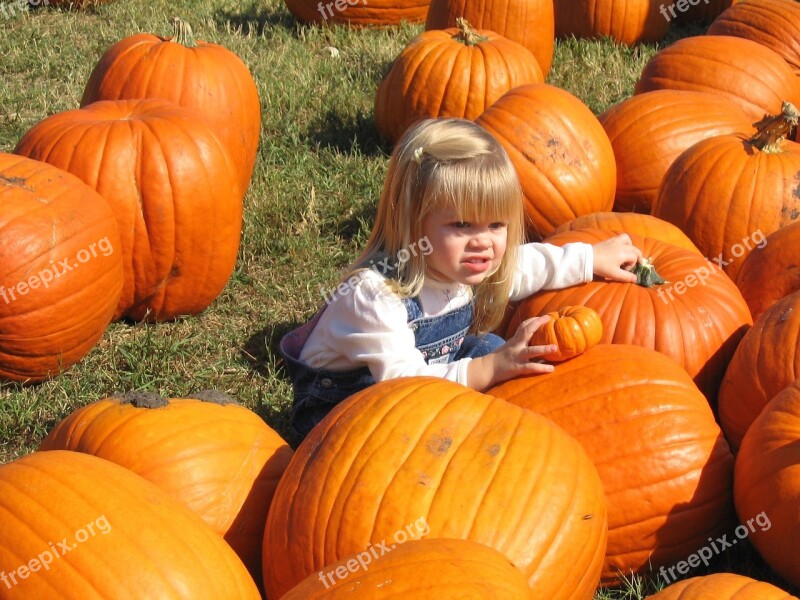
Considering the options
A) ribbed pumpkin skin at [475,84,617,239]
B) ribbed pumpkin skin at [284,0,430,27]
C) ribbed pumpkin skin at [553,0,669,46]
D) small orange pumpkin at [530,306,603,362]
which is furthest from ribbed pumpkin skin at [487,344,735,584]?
ribbed pumpkin skin at [284,0,430,27]

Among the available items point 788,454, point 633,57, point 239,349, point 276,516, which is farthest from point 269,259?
point 633,57

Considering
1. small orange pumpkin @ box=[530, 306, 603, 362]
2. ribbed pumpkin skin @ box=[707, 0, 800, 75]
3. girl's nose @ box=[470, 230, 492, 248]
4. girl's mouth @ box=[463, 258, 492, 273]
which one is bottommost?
small orange pumpkin @ box=[530, 306, 603, 362]

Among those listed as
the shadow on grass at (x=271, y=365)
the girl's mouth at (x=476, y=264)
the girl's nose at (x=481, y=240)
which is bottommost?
the shadow on grass at (x=271, y=365)

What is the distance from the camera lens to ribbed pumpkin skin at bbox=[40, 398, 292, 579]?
2.84 m

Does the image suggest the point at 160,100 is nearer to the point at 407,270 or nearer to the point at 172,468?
the point at 407,270

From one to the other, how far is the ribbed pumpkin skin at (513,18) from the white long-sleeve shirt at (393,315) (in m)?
3.54

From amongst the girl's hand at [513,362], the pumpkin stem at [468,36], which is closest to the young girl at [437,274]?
the girl's hand at [513,362]

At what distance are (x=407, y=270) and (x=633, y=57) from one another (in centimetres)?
478

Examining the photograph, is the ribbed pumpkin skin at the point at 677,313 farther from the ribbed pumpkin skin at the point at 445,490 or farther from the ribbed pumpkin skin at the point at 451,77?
the ribbed pumpkin skin at the point at 451,77

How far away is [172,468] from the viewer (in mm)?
2840

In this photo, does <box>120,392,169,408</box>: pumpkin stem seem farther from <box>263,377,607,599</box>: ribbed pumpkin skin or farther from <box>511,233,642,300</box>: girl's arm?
<box>511,233,642,300</box>: girl's arm

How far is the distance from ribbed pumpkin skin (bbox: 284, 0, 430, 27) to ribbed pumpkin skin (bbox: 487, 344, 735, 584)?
5.65 metres

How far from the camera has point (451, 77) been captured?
580 cm

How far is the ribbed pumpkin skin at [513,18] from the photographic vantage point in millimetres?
6945
